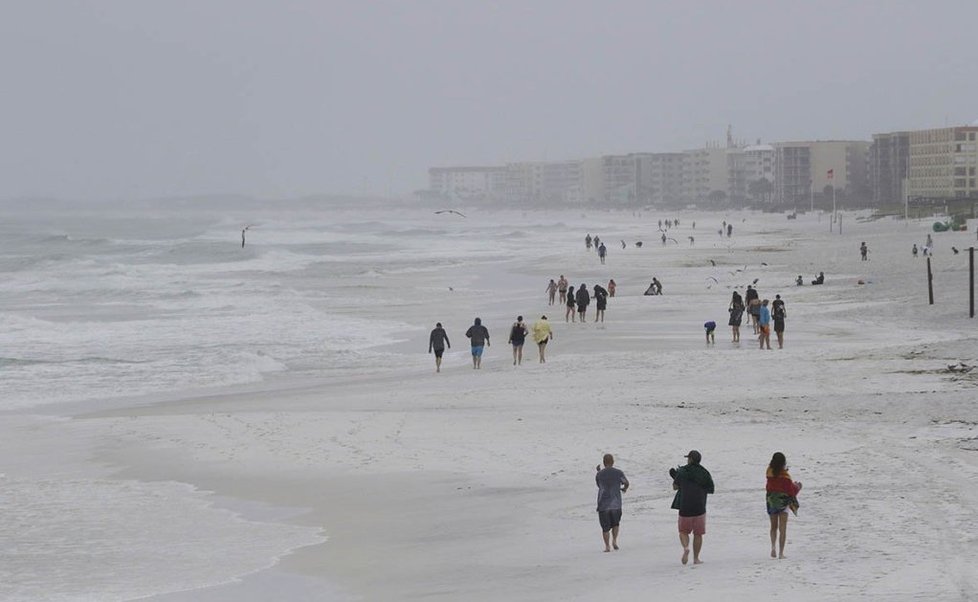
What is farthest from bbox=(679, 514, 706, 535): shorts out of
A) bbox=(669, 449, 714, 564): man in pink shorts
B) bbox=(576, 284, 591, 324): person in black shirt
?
bbox=(576, 284, 591, 324): person in black shirt

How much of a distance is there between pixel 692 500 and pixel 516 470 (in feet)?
16.6

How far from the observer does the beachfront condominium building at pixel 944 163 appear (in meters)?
150

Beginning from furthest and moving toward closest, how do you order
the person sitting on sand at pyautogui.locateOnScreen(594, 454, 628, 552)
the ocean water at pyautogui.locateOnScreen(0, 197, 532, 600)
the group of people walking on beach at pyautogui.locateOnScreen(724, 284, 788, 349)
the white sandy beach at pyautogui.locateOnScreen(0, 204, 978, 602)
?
the group of people walking on beach at pyautogui.locateOnScreen(724, 284, 788, 349)
the ocean water at pyautogui.locateOnScreen(0, 197, 532, 600)
the person sitting on sand at pyautogui.locateOnScreen(594, 454, 628, 552)
the white sandy beach at pyautogui.locateOnScreen(0, 204, 978, 602)

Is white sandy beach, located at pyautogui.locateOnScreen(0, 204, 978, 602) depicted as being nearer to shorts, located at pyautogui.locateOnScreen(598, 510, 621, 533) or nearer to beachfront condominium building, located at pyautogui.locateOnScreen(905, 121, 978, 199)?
shorts, located at pyautogui.locateOnScreen(598, 510, 621, 533)

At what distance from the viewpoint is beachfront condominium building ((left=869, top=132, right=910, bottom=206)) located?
182 m

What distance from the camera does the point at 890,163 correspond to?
19175 centimetres

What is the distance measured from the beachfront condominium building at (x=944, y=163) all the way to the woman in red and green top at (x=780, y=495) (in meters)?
138

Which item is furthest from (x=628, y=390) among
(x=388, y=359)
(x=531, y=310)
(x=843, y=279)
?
(x=843, y=279)

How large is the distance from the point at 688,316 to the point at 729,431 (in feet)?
57.0

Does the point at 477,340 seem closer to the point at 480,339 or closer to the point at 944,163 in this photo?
the point at 480,339

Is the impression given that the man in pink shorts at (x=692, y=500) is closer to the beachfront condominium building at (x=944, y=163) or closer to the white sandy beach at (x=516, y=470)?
the white sandy beach at (x=516, y=470)

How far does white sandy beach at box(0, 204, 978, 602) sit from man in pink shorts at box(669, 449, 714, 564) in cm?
28

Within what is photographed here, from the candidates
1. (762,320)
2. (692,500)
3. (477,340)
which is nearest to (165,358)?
(477,340)

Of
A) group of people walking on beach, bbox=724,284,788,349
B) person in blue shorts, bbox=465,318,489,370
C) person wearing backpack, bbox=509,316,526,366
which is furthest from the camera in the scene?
group of people walking on beach, bbox=724,284,788,349
